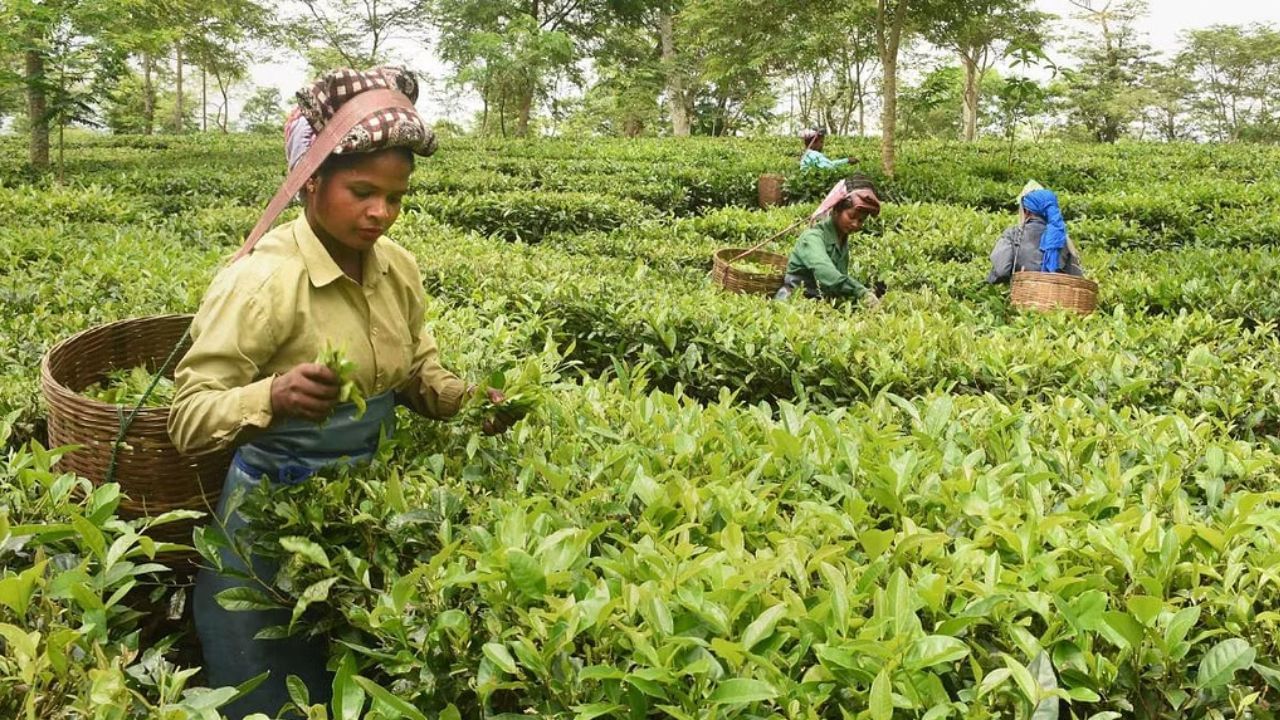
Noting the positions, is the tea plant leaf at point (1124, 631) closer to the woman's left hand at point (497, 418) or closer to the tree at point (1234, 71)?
the woman's left hand at point (497, 418)

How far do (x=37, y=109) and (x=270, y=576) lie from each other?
10.8 meters

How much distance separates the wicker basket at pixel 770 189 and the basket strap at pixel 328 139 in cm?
947

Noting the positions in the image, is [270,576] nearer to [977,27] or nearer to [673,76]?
[977,27]

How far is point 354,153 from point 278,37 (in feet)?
86.4

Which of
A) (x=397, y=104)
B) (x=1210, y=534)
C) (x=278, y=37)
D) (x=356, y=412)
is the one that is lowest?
(x=1210, y=534)

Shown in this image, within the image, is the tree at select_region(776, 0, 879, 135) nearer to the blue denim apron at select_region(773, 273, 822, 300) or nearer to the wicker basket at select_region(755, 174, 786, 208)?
the wicker basket at select_region(755, 174, 786, 208)

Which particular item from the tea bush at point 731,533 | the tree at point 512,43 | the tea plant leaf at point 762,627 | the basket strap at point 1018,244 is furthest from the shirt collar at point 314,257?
the tree at point 512,43

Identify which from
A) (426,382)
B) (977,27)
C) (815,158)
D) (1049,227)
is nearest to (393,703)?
(426,382)

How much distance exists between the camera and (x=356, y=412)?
6.42 feet

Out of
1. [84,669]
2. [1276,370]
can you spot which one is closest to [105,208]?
[84,669]

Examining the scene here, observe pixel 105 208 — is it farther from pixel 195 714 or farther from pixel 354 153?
pixel 195 714

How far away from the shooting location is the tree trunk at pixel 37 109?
8.81 meters

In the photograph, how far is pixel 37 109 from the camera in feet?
32.5

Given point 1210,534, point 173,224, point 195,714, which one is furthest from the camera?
point 173,224
